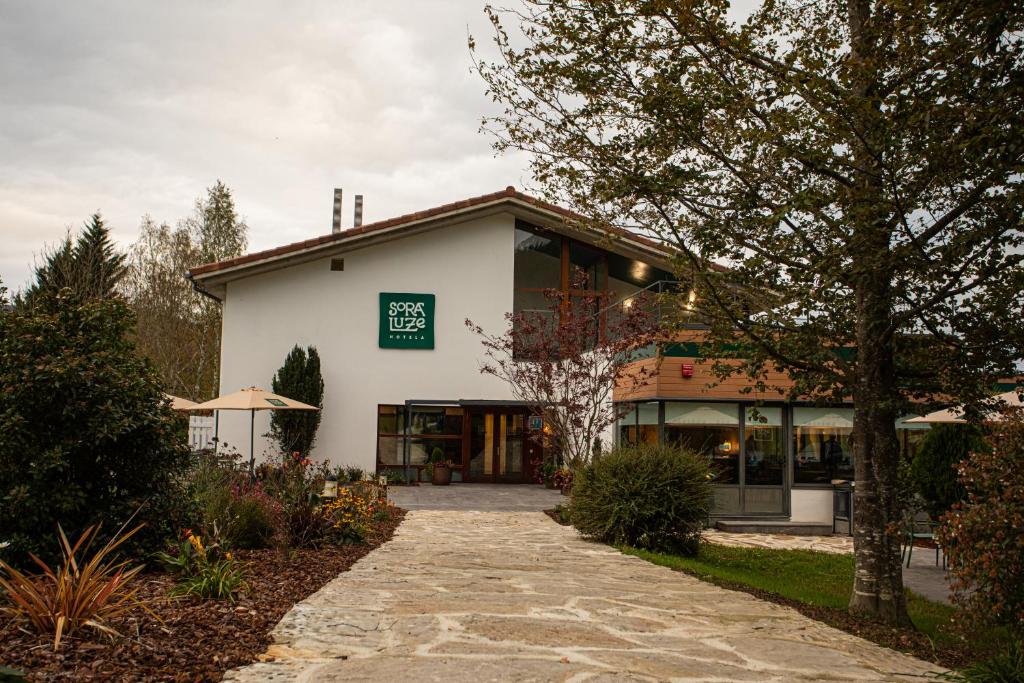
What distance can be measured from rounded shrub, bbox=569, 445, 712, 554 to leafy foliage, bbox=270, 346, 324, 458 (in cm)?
1162

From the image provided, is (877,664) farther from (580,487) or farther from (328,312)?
(328,312)

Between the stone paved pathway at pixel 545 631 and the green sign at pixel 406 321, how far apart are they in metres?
13.1

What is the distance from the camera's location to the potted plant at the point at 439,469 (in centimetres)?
2206

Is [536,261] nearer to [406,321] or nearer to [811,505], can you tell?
[406,321]

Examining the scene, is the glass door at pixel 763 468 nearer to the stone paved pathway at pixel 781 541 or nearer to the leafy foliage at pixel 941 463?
the stone paved pathway at pixel 781 541

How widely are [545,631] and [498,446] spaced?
1679 cm

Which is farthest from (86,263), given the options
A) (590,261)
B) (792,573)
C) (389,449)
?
(792,573)

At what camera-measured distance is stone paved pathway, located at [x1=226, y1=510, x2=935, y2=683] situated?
4.96m

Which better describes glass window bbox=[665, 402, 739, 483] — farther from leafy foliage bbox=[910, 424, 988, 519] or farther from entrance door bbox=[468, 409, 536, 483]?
entrance door bbox=[468, 409, 536, 483]

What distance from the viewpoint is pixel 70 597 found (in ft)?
16.1

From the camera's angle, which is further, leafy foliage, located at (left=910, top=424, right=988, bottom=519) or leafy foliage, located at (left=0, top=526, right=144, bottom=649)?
leafy foliage, located at (left=910, top=424, right=988, bottom=519)

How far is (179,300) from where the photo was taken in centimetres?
3250

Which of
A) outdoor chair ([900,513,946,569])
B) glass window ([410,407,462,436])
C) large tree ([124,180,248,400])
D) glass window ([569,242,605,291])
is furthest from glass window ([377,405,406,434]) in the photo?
outdoor chair ([900,513,946,569])

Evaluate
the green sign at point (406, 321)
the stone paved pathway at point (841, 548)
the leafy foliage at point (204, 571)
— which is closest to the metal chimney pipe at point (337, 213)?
the green sign at point (406, 321)
